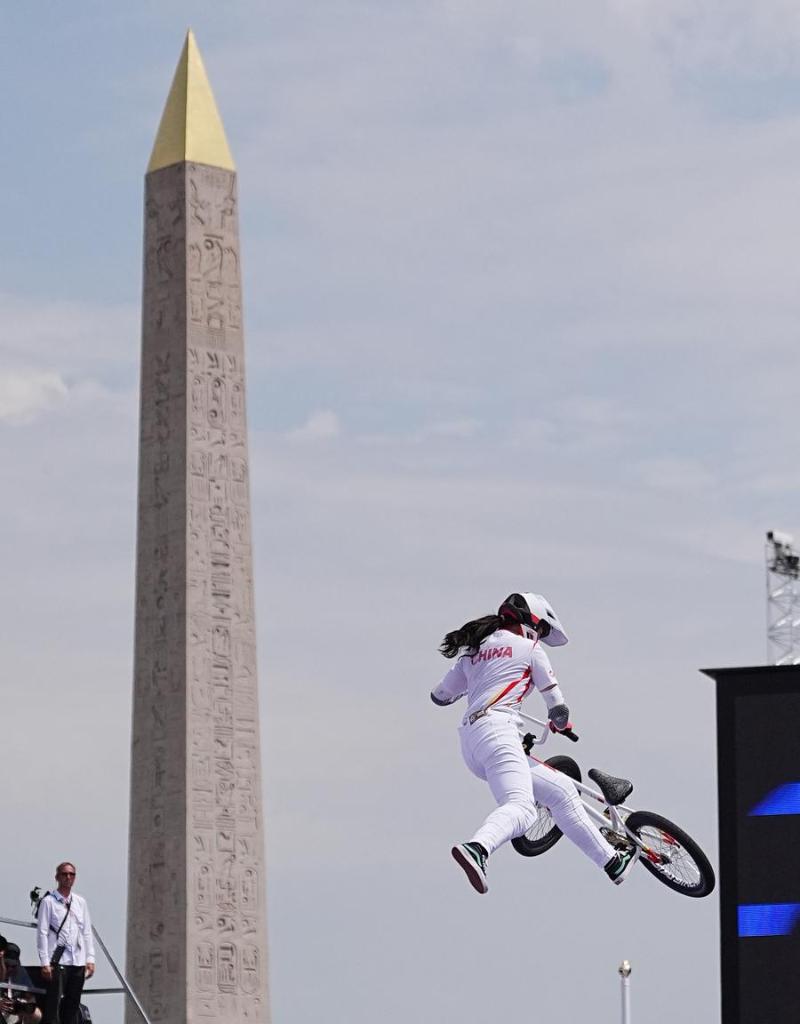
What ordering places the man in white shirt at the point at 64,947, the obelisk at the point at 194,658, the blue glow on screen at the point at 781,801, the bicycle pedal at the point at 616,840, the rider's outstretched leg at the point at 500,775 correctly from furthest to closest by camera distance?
the obelisk at the point at 194,658 < the man in white shirt at the point at 64,947 < the blue glow on screen at the point at 781,801 < the bicycle pedal at the point at 616,840 < the rider's outstretched leg at the point at 500,775

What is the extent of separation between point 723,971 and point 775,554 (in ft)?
100.0

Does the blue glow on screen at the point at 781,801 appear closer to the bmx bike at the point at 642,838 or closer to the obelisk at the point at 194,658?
the bmx bike at the point at 642,838

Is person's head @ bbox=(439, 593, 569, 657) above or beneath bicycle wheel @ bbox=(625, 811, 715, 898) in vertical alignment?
above

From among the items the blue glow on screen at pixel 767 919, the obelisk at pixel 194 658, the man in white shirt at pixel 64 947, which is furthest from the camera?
the obelisk at pixel 194 658

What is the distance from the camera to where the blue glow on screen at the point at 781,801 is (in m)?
18.8

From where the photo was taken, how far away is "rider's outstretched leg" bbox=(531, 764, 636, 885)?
1842cm

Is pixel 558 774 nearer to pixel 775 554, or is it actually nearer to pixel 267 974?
pixel 267 974

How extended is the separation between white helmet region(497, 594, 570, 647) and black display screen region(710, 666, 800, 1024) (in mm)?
1142

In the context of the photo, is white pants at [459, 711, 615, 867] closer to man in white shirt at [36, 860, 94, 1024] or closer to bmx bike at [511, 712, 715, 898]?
bmx bike at [511, 712, 715, 898]

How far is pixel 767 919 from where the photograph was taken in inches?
734

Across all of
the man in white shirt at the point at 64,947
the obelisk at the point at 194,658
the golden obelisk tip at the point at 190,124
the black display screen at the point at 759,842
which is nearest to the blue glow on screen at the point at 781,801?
the black display screen at the point at 759,842

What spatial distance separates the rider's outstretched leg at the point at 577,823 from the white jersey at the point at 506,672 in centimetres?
51

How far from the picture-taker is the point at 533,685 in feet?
61.5

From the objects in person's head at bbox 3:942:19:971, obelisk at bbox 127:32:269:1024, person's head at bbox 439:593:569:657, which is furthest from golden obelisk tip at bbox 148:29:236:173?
person's head at bbox 439:593:569:657
